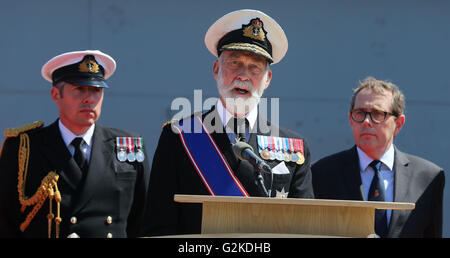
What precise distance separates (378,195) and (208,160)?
100 centimetres

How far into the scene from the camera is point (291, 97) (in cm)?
561

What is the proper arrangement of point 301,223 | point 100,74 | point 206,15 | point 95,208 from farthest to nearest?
point 206,15
point 100,74
point 95,208
point 301,223

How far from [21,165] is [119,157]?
46cm

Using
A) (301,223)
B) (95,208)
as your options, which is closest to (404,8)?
(95,208)

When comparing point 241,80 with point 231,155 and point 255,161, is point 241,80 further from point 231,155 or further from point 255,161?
point 255,161

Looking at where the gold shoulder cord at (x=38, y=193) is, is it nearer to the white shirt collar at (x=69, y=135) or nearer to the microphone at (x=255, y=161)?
the white shirt collar at (x=69, y=135)

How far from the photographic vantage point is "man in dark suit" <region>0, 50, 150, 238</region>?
132 inches

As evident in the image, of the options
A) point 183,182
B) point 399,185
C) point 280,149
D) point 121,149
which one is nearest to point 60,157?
point 121,149

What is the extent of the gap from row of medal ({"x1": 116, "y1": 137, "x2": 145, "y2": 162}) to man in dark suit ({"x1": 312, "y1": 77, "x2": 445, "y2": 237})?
34.6 inches

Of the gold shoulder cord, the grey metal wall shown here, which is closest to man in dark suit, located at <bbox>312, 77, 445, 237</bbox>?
the gold shoulder cord

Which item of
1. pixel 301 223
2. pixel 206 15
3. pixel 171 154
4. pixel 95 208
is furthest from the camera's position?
pixel 206 15

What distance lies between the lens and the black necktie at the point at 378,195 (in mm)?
3441

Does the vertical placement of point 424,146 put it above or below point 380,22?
below

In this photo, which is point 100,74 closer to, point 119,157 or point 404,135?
point 119,157
